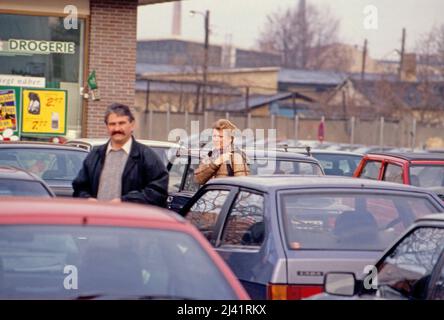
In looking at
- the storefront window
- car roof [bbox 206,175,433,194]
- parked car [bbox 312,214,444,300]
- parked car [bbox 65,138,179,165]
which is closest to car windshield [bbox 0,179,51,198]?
car roof [bbox 206,175,433,194]

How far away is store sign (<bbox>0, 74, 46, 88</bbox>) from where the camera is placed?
2047 cm

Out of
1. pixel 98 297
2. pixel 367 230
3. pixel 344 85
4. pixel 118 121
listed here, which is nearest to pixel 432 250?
pixel 367 230

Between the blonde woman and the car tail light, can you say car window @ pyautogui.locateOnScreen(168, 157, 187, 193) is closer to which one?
the blonde woman

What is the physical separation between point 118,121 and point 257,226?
169 centimetres

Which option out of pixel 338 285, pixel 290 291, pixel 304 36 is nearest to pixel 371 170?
pixel 290 291

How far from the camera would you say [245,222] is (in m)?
7.78

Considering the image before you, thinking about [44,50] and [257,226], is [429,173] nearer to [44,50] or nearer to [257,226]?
[257,226]

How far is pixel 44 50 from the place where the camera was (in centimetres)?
2084

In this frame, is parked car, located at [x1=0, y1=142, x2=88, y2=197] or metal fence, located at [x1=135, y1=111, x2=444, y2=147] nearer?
parked car, located at [x1=0, y1=142, x2=88, y2=197]

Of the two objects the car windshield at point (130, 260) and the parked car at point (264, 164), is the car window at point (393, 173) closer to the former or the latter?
the parked car at point (264, 164)

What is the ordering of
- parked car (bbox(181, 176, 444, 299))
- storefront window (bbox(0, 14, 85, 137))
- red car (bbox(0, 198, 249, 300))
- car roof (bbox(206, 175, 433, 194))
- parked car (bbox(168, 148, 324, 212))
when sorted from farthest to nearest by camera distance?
storefront window (bbox(0, 14, 85, 137)) < parked car (bbox(168, 148, 324, 212)) < car roof (bbox(206, 175, 433, 194)) < parked car (bbox(181, 176, 444, 299)) < red car (bbox(0, 198, 249, 300))

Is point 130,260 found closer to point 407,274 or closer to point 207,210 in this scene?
point 407,274

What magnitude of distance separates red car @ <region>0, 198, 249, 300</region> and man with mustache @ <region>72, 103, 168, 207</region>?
127 inches

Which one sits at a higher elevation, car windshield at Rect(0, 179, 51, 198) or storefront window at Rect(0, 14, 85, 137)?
storefront window at Rect(0, 14, 85, 137)
